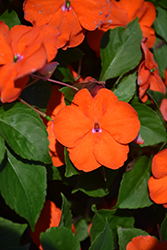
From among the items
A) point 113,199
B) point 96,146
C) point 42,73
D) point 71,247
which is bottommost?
point 113,199

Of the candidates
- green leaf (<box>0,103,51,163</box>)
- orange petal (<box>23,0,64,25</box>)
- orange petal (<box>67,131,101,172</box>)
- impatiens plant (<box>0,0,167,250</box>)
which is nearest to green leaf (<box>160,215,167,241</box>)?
impatiens plant (<box>0,0,167,250</box>)

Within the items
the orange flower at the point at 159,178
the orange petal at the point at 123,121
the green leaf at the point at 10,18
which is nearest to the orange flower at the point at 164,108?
the orange flower at the point at 159,178

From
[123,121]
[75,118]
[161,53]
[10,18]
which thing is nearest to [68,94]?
[75,118]

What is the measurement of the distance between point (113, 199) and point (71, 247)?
44 centimetres

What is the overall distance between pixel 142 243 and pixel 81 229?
0.34 meters

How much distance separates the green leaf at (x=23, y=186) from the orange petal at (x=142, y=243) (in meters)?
0.31

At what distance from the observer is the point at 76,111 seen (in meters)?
0.85

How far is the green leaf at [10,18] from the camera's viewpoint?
886mm

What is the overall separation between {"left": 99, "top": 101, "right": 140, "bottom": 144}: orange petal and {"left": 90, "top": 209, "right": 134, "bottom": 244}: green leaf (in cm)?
33

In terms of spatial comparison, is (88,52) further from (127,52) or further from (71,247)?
(71,247)

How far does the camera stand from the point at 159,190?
3.24 feet

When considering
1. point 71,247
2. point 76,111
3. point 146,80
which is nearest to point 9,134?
point 76,111

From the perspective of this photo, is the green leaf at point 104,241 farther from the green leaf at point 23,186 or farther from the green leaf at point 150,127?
the green leaf at point 150,127

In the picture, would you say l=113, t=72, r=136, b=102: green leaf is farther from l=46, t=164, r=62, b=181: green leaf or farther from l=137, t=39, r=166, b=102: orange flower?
l=46, t=164, r=62, b=181: green leaf
